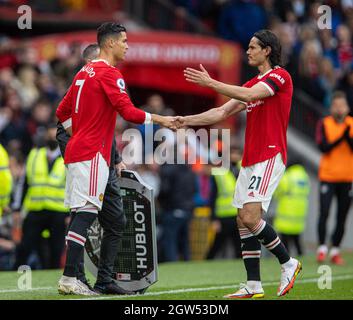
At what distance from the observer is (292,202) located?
63.9 feet

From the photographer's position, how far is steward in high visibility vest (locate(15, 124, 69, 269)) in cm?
1552

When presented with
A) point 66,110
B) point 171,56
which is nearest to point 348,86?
point 171,56

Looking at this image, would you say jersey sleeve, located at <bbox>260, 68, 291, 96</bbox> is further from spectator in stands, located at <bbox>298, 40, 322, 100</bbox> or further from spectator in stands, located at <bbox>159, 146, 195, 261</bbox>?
spectator in stands, located at <bbox>298, 40, 322, 100</bbox>

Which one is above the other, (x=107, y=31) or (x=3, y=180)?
(x=107, y=31)

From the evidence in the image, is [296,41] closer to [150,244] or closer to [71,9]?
[71,9]

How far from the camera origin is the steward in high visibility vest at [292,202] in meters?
19.4

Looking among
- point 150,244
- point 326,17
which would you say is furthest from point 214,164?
point 150,244

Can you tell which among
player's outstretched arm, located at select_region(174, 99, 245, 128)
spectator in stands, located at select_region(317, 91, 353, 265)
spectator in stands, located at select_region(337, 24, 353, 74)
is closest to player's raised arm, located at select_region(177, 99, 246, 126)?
player's outstretched arm, located at select_region(174, 99, 245, 128)

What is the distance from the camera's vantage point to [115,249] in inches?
433

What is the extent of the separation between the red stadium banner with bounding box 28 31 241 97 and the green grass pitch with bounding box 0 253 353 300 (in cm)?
544

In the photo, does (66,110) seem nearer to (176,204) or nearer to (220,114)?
(220,114)

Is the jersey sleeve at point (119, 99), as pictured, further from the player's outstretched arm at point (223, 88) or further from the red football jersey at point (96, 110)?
the player's outstretched arm at point (223, 88)

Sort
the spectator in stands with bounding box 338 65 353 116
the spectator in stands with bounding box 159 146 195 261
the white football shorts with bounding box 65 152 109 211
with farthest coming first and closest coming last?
the spectator in stands with bounding box 338 65 353 116 → the spectator in stands with bounding box 159 146 195 261 → the white football shorts with bounding box 65 152 109 211

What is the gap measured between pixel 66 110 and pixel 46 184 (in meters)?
4.63
